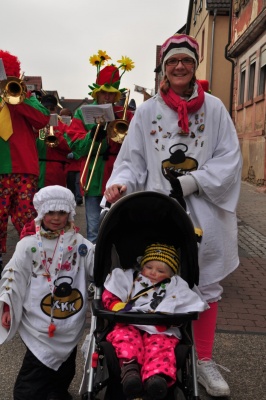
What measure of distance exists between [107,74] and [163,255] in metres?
2.87

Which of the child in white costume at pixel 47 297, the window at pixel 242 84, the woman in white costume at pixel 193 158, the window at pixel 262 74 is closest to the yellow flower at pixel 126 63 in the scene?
the woman in white costume at pixel 193 158

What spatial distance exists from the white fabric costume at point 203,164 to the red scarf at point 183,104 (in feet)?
0.15

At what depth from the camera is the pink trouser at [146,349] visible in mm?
1975

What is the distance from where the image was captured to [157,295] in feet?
7.57

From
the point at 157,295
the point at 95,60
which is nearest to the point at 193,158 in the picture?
the point at 157,295

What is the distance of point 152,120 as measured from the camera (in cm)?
Answer: 272

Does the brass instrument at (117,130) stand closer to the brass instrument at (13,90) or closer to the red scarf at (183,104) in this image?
the brass instrument at (13,90)

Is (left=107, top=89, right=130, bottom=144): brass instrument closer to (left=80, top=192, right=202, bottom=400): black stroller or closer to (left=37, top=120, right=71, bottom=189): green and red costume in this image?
(left=37, top=120, right=71, bottom=189): green and red costume

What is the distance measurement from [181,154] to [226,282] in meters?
2.70

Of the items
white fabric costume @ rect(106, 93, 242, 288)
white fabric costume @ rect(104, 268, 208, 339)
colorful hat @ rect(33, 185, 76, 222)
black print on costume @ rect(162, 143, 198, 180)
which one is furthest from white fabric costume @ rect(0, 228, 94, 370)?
black print on costume @ rect(162, 143, 198, 180)

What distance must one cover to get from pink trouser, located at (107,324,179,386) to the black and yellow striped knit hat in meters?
0.40

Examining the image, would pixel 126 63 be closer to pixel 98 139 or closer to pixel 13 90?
pixel 98 139

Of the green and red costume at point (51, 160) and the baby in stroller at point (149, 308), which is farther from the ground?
the green and red costume at point (51, 160)

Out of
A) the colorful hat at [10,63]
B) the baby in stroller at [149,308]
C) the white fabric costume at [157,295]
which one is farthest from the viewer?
the colorful hat at [10,63]
